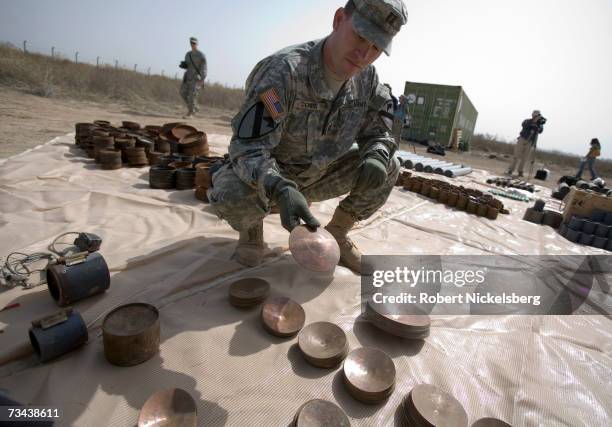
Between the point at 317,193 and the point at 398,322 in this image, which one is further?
the point at 317,193

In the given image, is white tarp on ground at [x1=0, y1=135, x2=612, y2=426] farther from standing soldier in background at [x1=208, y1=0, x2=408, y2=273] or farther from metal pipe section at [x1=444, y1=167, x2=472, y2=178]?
metal pipe section at [x1=444, y1=167, x2=472, y2=178]

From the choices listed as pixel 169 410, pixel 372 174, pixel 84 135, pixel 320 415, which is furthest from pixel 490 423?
pixel 84 135

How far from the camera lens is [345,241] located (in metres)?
2.42

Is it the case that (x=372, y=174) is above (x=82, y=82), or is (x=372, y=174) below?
below

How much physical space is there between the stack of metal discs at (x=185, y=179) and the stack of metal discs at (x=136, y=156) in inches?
39.0

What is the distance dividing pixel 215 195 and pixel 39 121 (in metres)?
6.93

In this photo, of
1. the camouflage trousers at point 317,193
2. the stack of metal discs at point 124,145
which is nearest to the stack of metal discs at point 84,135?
the stack of metal discs at point 124,145

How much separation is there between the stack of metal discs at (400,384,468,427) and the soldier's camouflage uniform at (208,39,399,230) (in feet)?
3.69

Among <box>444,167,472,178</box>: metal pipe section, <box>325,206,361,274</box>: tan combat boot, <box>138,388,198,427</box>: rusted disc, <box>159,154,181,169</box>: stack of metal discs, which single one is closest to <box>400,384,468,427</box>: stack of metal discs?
<box>138,388,198,427</box>: rusted disc

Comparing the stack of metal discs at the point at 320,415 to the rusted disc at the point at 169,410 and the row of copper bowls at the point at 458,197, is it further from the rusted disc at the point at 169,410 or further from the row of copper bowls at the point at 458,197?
the row of copper bowls at the point at 458,197

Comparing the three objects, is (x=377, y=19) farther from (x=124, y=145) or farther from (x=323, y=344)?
(x=124, y=145)

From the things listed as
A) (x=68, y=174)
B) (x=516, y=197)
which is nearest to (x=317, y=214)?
(x=68, y=174)

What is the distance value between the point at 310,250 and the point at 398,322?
577 mm

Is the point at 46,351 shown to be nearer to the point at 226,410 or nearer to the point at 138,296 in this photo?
the point at 138,296
